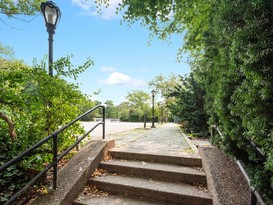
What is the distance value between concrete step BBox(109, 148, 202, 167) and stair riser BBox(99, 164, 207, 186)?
0.39 meters

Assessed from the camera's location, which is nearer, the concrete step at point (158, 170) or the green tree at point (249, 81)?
the green tree at point (249, 81)

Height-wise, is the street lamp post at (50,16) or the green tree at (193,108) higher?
the street lamp post at (50,16)

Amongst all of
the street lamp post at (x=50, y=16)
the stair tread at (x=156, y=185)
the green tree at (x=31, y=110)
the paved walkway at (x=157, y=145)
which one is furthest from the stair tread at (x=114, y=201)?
the street lamp post at (x=50, y=16)

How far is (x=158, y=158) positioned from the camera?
3.24m

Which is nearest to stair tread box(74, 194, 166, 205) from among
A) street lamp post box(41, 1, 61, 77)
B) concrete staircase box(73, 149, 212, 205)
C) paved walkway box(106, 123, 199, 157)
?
concrete staircase box(73, 149, 212, 205)

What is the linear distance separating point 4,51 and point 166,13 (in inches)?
314

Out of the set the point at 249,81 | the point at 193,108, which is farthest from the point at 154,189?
the point at 193,108

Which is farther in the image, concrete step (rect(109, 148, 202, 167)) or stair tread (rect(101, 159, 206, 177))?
concrete step (rect(109, 148, 202, 167))

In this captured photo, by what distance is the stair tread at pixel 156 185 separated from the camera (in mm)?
2348

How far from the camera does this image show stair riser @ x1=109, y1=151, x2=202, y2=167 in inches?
119

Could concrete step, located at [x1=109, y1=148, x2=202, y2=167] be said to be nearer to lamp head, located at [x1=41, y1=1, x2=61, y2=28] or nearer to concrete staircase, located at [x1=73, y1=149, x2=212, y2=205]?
concrete staircase, located at [x1=73, y1=149, x2=212, y2=205]

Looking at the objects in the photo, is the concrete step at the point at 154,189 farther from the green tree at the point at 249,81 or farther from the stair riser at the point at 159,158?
the green tree at the point at 249,81

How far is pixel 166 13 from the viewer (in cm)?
465

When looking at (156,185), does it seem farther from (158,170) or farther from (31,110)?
(31,110)
